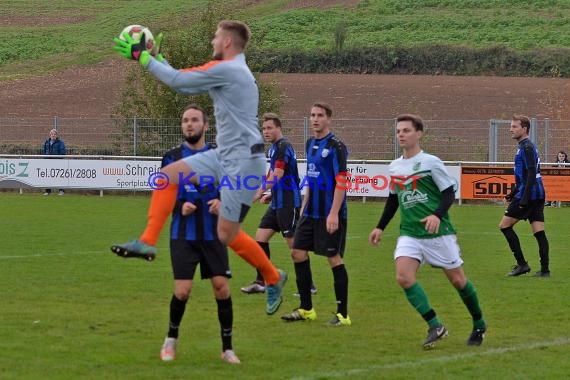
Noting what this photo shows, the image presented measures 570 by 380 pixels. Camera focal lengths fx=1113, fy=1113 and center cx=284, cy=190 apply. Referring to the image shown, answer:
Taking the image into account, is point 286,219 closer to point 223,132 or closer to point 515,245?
point 515,245

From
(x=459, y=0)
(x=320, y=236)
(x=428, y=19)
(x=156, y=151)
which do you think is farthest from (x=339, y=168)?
(x=459, y=0)

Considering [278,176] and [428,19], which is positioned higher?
[428,19]

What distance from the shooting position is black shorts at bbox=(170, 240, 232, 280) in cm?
810

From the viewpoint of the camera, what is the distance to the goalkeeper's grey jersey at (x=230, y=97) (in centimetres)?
730

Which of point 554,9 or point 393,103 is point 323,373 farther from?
point 554,9

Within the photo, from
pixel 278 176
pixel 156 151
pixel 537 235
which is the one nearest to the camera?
pixel 278 176

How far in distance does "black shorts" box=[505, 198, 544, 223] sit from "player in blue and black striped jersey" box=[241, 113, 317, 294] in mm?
3255

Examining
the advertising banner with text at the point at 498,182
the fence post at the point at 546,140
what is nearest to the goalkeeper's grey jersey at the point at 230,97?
→ the advertising banner with text at the point at 498,182

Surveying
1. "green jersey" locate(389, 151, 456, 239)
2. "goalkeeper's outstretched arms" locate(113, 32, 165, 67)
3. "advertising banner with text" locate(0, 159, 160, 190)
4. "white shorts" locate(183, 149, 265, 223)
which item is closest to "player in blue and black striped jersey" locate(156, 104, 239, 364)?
"white shorts" locate(183, 149, 265, 223)

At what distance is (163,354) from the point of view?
8.17 meters

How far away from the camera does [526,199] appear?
13.4 m

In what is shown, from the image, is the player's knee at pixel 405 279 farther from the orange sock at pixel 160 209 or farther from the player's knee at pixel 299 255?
the orange sock at pixel 160 209

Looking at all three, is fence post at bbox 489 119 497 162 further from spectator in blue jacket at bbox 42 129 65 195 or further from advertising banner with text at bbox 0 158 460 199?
spectator in blue jacket at bbox 42 129 65 195

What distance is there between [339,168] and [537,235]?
15.6 ft
